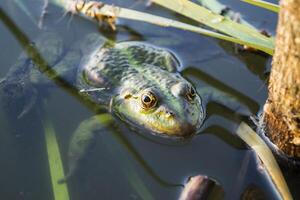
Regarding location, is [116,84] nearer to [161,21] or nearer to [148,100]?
[148,100]

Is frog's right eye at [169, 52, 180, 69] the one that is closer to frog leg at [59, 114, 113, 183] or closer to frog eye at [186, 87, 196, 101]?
frog eye at [186, 87, 196, 101]

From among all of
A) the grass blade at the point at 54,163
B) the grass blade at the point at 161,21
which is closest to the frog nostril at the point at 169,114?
the grass blade at the point at 161,21

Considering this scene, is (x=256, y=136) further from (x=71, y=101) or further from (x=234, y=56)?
(x=71, y=101)

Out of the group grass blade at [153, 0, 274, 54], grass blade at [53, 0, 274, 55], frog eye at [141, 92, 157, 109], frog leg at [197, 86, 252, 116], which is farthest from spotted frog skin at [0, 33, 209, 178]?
grass blade at [153, 0, 274, 54]

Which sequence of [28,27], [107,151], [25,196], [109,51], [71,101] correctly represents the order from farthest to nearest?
[28,27], [109,51], [71,101], [107,151], [25,196]

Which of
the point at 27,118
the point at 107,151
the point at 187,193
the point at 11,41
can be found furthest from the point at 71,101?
the point at 187,193

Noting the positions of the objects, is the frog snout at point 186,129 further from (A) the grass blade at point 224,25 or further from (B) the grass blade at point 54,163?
(B) the grass blade at point 54,163
